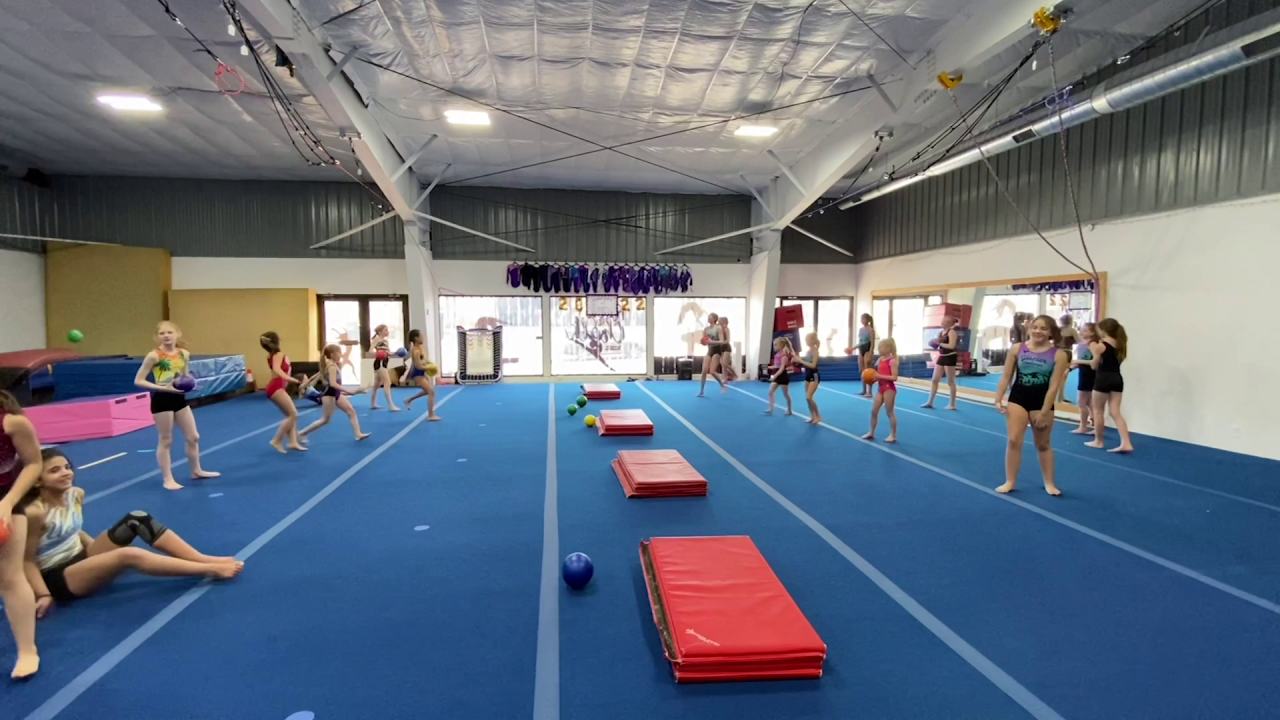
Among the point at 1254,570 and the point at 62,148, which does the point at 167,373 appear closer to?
the point at 1254,570

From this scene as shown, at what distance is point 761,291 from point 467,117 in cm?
892

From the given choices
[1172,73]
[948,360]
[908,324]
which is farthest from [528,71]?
[908,324]

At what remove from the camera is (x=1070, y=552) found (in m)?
4.43

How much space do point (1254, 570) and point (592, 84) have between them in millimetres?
9251

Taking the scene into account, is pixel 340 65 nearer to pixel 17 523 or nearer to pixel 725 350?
pixel 17 523

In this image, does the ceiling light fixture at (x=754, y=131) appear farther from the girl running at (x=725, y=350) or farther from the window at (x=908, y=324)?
the window at (x=908, y=324)

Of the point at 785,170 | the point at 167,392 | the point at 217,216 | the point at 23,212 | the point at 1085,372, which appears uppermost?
the point at 785,170

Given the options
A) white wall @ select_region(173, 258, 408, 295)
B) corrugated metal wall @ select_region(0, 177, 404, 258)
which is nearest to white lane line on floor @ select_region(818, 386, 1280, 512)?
white wall @ select_region(173, 258, 408, 295)

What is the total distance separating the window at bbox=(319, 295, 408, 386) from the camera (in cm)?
1593

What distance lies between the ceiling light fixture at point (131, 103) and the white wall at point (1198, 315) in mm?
15895

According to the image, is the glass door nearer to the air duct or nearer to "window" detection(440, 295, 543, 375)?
"window" detection(440, 295, 543, 375)

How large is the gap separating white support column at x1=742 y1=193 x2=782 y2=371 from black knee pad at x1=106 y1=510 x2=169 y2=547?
14.3 meters

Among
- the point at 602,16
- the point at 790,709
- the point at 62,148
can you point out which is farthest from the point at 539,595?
the point at 62,148

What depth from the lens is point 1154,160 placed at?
28.9 ft
